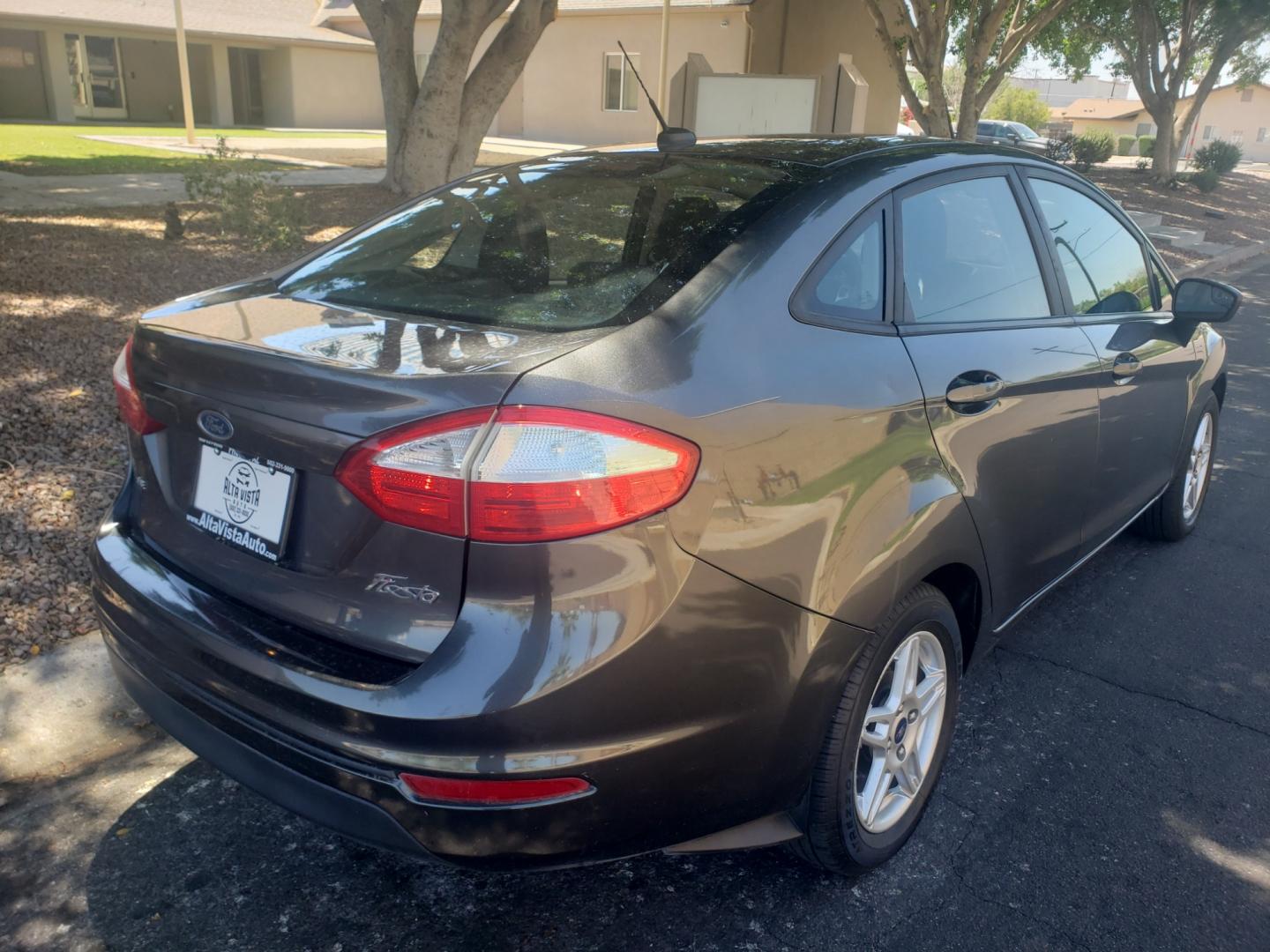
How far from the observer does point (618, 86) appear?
2914cm

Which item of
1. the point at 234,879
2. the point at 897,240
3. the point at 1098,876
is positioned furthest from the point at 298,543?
the point at 1098,876

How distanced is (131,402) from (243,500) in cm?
55

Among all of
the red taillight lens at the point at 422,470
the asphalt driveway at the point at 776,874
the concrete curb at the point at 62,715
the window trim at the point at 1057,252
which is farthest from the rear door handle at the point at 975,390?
the concrete curb at the point at 62,715

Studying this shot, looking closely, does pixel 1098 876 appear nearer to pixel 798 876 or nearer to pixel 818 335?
pixel 798 876

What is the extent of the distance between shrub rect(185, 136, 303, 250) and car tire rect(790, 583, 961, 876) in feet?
24.6

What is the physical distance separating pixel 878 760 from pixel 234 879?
163cm

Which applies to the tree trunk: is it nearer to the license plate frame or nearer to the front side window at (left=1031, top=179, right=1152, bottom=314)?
the front side window at (left=1031, top=179, right=1152, bottom=314)

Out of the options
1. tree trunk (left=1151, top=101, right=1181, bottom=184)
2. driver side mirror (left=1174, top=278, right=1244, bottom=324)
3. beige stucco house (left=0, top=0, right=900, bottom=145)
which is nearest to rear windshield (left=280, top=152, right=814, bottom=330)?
driver side mirror (left=1174, top=278, right=1244, bottom=324)

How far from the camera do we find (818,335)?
2418 mm

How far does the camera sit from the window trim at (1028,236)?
2.75 m

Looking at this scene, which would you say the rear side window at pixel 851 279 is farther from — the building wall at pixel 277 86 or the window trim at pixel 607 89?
the building wall at pixel 277 86

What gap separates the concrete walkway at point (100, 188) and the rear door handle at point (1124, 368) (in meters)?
8.54

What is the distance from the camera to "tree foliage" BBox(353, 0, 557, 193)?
1077 centimetres

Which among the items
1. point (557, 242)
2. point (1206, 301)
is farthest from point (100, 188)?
point (1206, 301)
